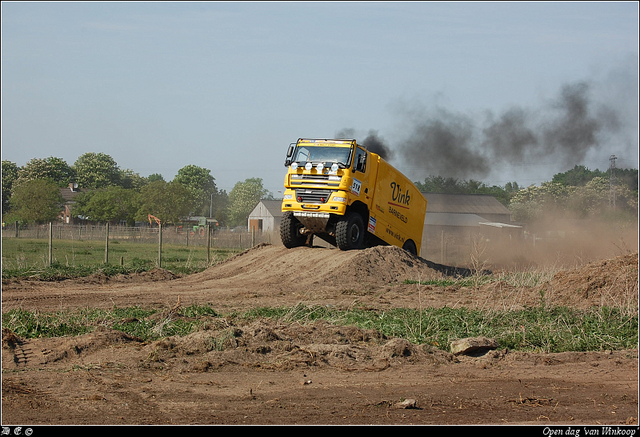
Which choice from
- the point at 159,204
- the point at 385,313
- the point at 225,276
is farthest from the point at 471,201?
the point at 385,313

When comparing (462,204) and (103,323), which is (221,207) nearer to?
(462,204)

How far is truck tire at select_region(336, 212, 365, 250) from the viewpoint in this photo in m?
19.8

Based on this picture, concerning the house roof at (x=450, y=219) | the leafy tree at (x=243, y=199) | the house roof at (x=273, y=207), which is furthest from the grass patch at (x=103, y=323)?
the leafy tree at (x=243, y=199)

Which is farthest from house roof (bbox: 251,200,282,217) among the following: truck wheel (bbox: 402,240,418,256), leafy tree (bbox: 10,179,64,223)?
truck wheel (bbox: 402,240,418,256)

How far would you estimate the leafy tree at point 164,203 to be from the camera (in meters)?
67.7

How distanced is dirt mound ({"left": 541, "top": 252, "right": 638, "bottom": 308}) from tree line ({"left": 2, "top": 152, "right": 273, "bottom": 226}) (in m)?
56.5

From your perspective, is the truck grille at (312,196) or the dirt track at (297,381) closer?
the dirt track at (297,381)

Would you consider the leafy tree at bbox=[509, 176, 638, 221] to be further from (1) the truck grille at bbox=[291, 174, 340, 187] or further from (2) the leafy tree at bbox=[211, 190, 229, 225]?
(2) the leafy tree at bbox=[211, 190, 229, 225]

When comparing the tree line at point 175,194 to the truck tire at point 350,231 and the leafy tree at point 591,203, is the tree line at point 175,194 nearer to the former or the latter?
the leafy tree at point 591,203

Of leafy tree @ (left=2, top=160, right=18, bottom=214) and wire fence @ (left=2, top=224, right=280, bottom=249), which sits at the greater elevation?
leafy tree @ (left=2, top=160, right=18, bottom=214)

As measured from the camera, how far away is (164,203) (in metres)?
67.9

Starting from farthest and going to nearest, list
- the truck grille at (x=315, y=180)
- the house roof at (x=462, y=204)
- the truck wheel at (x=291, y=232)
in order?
the house roof at (x=462, y=204) < the truck wheel at (x=291, y=232) < the truck grille at (x=315, y=180)

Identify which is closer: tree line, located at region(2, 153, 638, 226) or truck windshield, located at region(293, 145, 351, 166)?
truck windshield, located at region(293, 145, 351, 166)

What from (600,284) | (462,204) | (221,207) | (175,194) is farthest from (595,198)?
(221,207)
